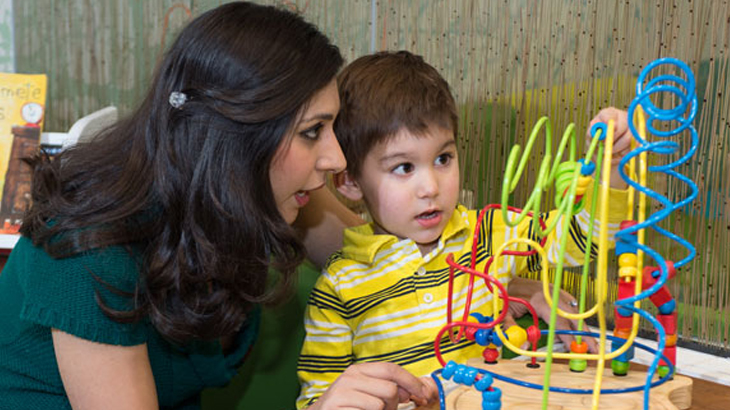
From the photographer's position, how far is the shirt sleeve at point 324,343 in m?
1.10

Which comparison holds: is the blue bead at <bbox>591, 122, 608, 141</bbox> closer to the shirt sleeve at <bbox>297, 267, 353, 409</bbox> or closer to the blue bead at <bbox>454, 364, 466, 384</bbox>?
the blue bead at <bbox>454, 364, 466, 384</bbox>

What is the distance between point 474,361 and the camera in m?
0.87

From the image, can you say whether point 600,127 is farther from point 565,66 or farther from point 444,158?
point 565,66

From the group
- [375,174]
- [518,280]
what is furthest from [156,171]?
[518,280]

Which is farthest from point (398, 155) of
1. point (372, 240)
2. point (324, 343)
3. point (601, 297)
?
point (601, 297)

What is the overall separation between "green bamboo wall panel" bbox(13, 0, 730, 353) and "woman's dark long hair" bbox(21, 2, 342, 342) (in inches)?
12.2

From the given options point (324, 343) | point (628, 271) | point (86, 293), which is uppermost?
point (628, 271)

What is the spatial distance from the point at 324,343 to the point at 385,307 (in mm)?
106

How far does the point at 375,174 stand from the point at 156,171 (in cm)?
33

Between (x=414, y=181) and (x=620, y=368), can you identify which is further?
(x=414, y=181)

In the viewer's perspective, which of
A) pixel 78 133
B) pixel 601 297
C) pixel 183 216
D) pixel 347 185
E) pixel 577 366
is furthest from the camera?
pixel 78 133

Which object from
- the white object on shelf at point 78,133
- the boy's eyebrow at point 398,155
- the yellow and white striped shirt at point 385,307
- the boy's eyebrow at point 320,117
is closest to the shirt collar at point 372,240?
the yellow and white striped shirt at point 385,307

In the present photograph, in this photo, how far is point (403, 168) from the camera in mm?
1115

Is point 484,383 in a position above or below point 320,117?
below
